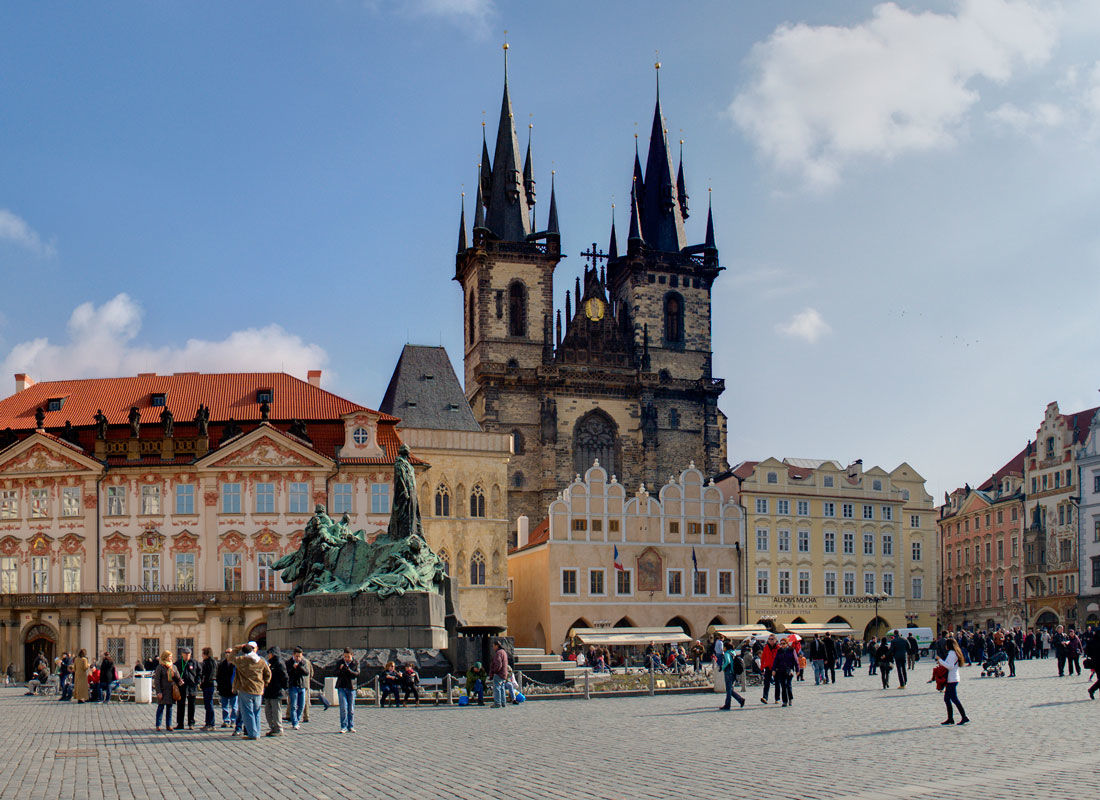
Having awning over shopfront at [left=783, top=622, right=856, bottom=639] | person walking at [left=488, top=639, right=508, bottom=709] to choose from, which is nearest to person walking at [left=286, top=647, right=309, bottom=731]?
person walking at [left=488, top=639, right=508, bottom=709]

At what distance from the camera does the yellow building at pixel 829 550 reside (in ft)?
205

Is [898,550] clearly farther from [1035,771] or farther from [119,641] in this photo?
[1035,771]

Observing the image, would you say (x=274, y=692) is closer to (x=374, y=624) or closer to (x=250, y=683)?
(x=250, y=683)

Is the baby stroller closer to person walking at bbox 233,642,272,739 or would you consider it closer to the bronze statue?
person walking at bbox 233,642,272,739

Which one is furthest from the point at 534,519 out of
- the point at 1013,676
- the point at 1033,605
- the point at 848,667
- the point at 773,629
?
the point at 1013,676

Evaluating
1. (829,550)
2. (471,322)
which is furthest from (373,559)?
(471,322)

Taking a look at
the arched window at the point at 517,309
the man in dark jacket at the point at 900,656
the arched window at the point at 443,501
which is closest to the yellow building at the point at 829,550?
the arched window at the point at 443,501

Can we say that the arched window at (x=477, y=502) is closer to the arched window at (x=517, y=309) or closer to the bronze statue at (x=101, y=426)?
the bronze statue at (x=101, y=426)

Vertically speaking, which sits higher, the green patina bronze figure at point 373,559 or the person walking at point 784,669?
the green patina bronze figure at point 373,559

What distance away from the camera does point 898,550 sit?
217 ft

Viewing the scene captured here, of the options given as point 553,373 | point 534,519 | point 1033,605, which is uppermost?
point 553,373

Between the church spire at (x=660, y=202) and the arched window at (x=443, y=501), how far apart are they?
1233 inches

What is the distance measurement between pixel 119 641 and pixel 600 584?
19.4 metres

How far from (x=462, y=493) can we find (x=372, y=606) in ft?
94.0
